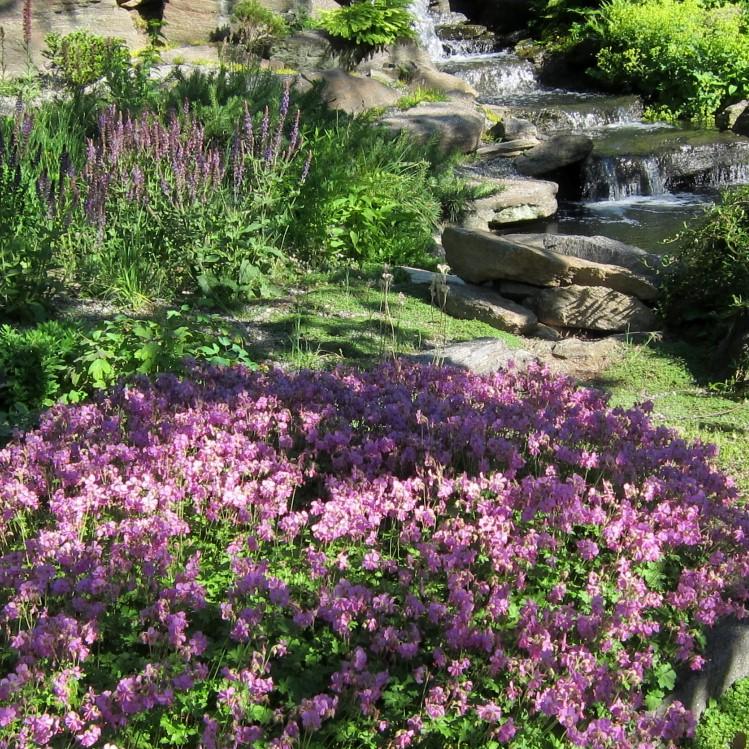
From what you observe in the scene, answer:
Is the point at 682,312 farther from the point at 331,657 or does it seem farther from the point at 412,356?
the point at 331,657

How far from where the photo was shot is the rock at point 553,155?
1484 centimetres

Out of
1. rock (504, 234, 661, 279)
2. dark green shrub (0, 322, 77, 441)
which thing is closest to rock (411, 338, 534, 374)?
dark green shrub (0, 322, 77, 441)

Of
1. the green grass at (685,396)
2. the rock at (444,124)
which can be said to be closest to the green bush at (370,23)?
the rock at (444,124)

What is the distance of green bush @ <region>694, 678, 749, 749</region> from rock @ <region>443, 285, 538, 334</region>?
4.04 meters

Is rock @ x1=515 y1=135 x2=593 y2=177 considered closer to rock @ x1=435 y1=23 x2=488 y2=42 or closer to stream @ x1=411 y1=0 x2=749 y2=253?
stream @ x1=411 y1=0 x2=749 y2=253

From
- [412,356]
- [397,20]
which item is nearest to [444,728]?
[412,356]

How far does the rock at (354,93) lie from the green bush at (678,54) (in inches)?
275

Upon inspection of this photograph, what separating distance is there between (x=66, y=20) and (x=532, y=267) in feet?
41.1

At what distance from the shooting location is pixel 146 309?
636 centimetres

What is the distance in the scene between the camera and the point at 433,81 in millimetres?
17734

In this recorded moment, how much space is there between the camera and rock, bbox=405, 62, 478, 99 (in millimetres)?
17534

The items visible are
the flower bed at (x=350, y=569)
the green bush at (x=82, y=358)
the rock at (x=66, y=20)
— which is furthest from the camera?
the rock at (x=66, y=20)

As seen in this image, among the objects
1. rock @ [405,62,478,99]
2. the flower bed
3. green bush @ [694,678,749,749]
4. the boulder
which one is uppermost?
rock @ [405,62,478,99]

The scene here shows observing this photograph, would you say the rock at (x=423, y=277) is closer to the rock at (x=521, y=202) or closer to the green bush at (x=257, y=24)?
the rock at (x=521, y=202)
